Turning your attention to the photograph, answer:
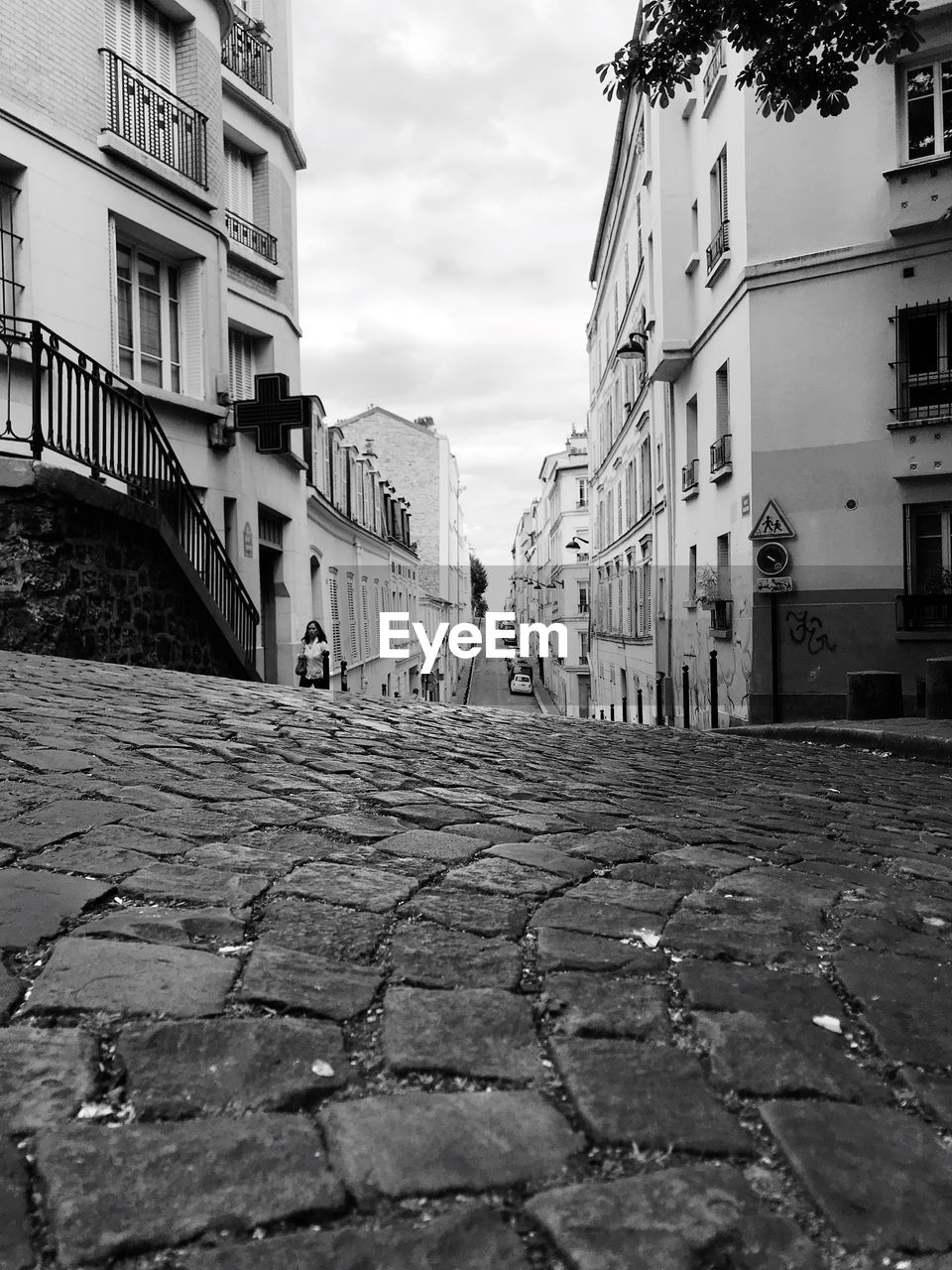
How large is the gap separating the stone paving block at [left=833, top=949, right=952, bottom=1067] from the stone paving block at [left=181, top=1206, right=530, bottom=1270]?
3.66ft

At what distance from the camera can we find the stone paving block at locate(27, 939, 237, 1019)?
2174 millimetres

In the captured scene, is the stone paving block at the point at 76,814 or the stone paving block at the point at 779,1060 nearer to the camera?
the stone paving block at the point at 779,1060

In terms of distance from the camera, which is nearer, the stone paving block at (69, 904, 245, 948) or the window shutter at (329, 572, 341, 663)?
the stone paving block at (69, 904, 245, 948)

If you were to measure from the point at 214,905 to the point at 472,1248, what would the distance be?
1.56 metres

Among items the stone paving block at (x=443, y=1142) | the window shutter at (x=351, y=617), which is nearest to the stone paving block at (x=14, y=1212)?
the stone paving block at (x=443, y=1142)

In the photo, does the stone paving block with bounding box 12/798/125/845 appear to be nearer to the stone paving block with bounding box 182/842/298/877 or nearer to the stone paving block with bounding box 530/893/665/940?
the stone paving block with bounding box 182/842/298/877

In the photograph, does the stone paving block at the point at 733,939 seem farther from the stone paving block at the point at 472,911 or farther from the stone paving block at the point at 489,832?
the stone paving block at the point at 489,832

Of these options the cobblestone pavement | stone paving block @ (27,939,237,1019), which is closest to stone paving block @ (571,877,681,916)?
the cobblestone pavement

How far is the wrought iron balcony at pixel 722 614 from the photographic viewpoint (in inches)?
616

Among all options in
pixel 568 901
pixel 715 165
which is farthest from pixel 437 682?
pixel 568 901

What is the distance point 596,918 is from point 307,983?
957mm

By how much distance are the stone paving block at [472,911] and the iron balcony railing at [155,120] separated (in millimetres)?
13715

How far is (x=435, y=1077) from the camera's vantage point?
1.96 meters

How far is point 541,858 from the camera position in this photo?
362cm
